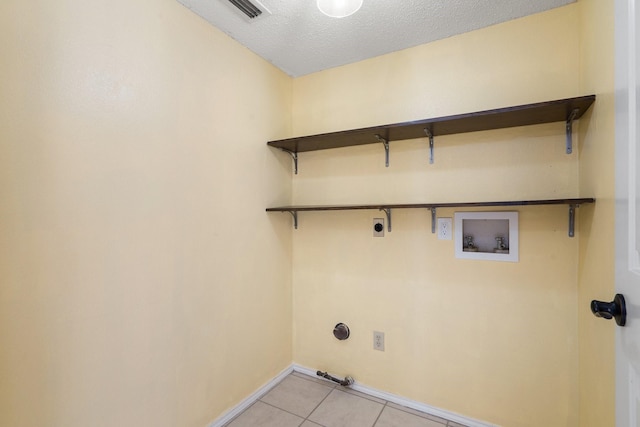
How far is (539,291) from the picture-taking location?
1507 millimetres

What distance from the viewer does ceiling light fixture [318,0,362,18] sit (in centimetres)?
121

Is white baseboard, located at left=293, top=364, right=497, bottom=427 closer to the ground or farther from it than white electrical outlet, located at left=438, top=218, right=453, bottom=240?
closer to the ground

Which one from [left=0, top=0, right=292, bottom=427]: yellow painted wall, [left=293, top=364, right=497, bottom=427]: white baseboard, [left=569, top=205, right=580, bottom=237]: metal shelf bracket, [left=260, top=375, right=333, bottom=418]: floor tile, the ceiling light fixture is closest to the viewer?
[left=0, top=0, right=292, bottom=427]: yellow painted wall

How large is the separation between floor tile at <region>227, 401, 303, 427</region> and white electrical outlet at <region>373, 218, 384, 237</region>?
1.21 metres

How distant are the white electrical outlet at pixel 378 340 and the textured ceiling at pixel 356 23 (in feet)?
6.08

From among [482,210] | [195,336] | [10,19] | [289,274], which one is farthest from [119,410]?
[482,210]

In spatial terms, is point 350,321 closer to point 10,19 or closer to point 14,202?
point 14,202

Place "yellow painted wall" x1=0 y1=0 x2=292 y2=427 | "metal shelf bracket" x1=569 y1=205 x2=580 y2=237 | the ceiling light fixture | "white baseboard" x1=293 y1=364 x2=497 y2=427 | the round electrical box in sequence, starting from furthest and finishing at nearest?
the round electrical box, "white baseboard" x1=293 y1=364 x2=497 y2=427, "metal shelf bracket" x1=569 y1=205 x2=580 y2=237, the ceiling light fixture, "yellow painted wall" x1=0 y1=0 x2=292 y2=427

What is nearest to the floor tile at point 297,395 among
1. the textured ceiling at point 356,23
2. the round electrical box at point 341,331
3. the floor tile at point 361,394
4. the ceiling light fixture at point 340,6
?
the floor tile at point 361,394

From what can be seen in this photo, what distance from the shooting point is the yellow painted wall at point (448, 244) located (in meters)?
1.48

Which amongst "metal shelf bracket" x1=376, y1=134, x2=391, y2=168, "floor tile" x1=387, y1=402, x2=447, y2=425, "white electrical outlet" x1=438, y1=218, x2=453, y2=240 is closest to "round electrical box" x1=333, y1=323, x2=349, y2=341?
"floor tile" x1=387, y1=402, x2=447, y2=425

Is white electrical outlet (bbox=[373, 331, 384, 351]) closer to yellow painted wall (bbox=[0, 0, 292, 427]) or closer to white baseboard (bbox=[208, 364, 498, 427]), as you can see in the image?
white baseboard (bbox=[208, 364, 498, 427])

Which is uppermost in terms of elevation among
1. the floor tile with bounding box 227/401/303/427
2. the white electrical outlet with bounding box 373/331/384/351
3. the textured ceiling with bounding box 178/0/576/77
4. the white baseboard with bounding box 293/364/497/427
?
the textured ceiling with bounding box 178/0/576/77

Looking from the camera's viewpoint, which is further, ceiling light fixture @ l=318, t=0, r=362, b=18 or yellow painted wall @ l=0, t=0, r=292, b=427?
ceiling light fixture @ l=318, t=0, r=362, b=18
